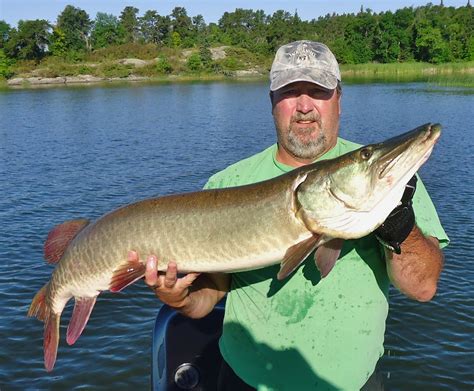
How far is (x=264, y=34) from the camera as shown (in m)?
98.5

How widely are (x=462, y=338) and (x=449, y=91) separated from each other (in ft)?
102

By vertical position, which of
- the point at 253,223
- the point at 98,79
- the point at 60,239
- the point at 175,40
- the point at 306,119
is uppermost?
the point at 175,40

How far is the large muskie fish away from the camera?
2322 mm

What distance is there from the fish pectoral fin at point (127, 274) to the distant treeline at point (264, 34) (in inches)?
3071

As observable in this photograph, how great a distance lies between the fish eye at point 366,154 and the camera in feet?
7.72

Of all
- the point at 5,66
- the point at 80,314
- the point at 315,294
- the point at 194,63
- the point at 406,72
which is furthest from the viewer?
the point at 194,63

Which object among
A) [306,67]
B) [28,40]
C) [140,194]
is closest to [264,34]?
[28,40]

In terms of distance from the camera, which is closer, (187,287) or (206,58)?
(187,287)

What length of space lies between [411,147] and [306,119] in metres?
0.80

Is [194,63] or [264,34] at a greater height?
[264,34]

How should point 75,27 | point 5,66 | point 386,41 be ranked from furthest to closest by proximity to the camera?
point 75,27, point 386,41, point 5,66

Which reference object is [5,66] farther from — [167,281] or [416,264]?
[416,264]

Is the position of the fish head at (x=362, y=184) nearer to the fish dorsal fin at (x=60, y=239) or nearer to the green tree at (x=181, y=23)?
the fish dorsal fin at (x=60, y=239)

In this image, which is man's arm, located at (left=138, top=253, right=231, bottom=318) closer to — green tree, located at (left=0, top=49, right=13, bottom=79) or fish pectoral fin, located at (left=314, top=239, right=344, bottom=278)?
fish pectoral fin, located at (left=314, top=239, right=344, bottom=278)
